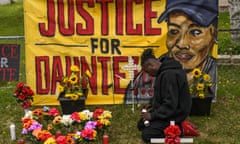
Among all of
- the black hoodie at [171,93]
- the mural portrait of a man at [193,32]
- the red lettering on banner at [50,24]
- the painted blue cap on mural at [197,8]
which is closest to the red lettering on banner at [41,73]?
the red lettering on banner at [50,24]

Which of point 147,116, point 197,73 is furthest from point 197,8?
point 147,116

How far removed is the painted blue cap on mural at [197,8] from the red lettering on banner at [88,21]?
38 cm

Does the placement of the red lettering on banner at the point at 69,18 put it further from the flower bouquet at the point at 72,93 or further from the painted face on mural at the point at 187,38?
the painted face on mural at the point at 187,38

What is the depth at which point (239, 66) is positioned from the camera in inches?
376

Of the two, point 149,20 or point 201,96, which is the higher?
point 149,20

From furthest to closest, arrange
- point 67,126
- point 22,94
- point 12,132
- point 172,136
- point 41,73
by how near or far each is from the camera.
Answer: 1. point 41,73
2. point 22,94
3. point 12,132
4. point 67,126
5. point 172,136

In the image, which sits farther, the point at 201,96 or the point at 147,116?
the point at 201,96

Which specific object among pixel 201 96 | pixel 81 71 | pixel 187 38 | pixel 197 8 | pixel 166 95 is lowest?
pixel 201 96

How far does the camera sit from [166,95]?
540 centimetres

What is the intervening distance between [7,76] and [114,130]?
93.8 inches

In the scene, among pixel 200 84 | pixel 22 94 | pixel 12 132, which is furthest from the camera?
pixel 200 84

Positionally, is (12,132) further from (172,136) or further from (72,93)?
(172,136)

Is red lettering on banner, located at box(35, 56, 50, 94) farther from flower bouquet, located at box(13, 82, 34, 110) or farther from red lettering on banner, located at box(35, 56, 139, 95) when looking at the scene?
flower bouquet, located at box(13, 82, 34, 110)

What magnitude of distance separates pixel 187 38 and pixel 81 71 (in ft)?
6.11
